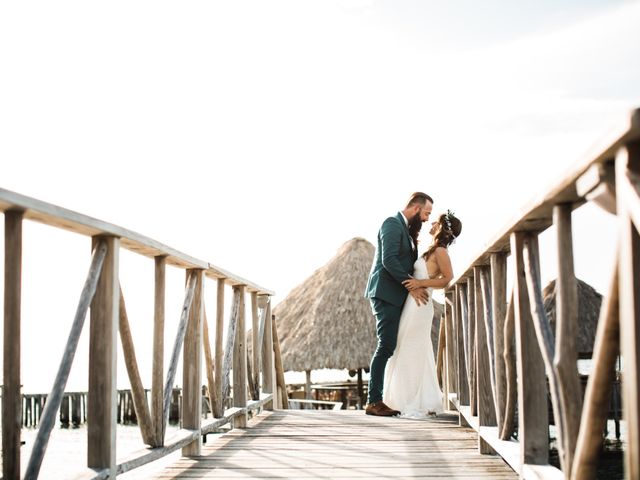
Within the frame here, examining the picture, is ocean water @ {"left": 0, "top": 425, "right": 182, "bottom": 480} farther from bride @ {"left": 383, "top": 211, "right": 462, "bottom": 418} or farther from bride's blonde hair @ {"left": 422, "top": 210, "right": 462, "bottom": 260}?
bride's blonde hair @ {"left": 422, "top": 210, "right": 462, "bottom": 260}

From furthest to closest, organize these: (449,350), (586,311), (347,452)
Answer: (586,311) → (449,350) → (347,452)

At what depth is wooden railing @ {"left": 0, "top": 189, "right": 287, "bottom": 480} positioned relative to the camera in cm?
223

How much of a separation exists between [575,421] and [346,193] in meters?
24.2

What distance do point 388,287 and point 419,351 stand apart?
0.56 meters

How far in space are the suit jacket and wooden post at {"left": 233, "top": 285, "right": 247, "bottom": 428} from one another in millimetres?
1056

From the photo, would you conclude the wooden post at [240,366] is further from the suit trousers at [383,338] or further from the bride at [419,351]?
the bride at [419,351]

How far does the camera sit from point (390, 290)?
6262 millimetres

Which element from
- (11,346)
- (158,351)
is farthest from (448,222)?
(11,346)

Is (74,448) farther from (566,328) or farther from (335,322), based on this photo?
(566,328)

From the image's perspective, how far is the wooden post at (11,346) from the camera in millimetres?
2213

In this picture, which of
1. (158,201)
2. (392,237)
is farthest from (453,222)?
(158,201)

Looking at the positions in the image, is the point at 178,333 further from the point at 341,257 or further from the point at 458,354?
the point at 341,257

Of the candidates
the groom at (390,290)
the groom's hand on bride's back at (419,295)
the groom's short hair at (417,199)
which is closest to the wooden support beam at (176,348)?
the groom at (390,290)

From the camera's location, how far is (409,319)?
247 inches
